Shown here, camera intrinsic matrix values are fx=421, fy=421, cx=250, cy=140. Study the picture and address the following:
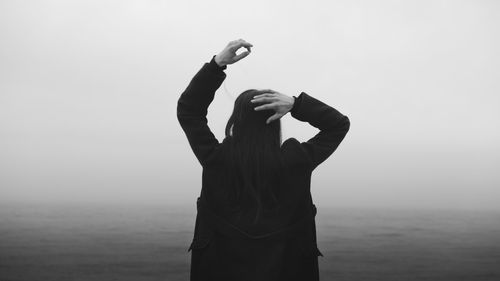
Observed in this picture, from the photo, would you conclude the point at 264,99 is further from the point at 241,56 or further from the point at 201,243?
the point at 201,243

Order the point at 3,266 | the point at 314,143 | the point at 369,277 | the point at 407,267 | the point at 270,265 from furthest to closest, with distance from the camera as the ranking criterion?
the point at 407,267 → the point at 3,266 → the point at 369,277 → the point at 314,143 → the point at 270,265

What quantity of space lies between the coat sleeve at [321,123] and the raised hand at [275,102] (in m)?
0.06

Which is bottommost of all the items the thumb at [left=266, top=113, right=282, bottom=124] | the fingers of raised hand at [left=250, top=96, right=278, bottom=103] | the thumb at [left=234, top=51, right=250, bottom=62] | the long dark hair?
the long dark hair

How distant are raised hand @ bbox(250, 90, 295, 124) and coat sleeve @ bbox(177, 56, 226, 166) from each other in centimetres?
19

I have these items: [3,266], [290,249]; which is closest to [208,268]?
[290,249]

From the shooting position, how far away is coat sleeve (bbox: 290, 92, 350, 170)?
158 centimetres

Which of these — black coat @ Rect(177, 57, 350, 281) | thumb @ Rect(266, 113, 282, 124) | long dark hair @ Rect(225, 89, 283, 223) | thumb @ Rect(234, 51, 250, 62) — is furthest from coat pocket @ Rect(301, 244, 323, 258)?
thumb @ Rect(234, 51, 250, 62)

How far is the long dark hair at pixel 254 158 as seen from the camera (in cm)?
147

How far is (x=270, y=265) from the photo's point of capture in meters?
1.46

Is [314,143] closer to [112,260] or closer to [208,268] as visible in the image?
[208,268]

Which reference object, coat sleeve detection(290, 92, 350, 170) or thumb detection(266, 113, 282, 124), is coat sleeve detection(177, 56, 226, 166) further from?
coat sleeve detection(290, 92, 350, 170)

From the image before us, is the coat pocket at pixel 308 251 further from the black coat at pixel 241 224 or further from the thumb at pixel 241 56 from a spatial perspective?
the thumb at pixel 241 56

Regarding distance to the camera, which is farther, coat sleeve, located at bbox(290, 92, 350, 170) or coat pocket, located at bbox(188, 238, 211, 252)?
coat sleeve, located at bbox(290, 92, 350, 170)

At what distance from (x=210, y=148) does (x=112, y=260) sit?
29.7 m
